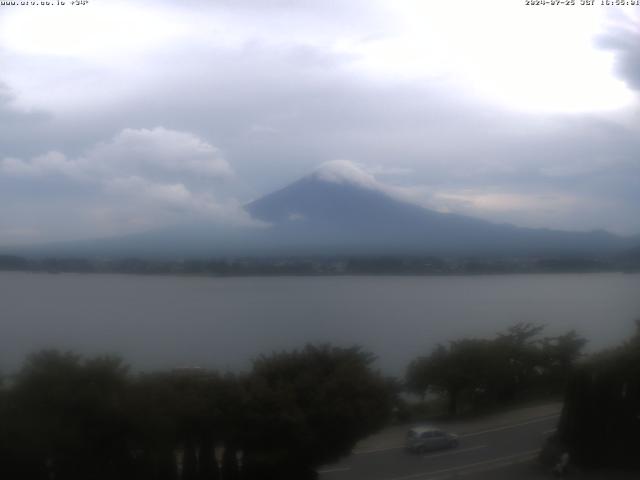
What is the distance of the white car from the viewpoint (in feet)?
28.8

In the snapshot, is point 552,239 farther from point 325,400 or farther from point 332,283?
point 325,400

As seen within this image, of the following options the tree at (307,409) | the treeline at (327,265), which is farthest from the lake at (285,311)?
the tree at (307,409)

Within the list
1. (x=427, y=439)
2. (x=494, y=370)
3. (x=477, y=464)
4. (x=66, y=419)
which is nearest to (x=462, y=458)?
(x=477, y=464)

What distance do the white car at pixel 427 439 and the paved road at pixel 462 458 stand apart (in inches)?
3.1

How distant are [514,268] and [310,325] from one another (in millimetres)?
3381

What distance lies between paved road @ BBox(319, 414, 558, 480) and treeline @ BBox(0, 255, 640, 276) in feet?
8.24

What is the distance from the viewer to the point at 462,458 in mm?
8766

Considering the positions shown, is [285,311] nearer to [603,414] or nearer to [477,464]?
[477,464]

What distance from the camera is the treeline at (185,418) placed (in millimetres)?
7785

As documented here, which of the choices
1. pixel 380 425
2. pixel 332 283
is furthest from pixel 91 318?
pixel 380 425

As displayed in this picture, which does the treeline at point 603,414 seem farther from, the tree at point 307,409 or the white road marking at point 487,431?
the tree at point 307,409

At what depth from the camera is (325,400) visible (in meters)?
8.46

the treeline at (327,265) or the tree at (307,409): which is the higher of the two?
the treeline at (327,265)

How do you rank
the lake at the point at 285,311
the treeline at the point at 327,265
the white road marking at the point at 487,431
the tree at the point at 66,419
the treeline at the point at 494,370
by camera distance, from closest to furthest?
1. the tree at the point at 66,419
2. the white road marking at the point at 487,431
3. the lake at the point at 285,311
4. the treeline at the point at 494,370
5. the treeline at the point at 327,265
